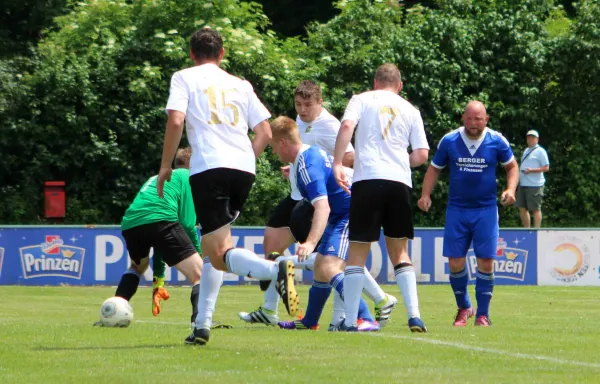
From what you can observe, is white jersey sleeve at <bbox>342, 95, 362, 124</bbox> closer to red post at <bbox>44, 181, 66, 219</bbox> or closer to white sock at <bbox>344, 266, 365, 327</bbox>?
white sock at <bbox>344, 266, 365, 327</bbox>

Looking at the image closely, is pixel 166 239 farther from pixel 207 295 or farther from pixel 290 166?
pixel 207 295

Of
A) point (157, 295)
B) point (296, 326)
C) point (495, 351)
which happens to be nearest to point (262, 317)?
point (296, 326)

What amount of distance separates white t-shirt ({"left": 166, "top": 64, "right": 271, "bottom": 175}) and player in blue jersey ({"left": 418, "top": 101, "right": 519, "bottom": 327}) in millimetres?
3224

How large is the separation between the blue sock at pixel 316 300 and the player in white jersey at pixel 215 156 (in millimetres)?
1822

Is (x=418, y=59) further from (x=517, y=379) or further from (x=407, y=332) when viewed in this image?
(x=517, y=379)

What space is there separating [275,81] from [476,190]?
13.4 metres

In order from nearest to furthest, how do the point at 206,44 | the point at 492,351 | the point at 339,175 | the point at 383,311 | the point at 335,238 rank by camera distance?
the point at 492,351 < the point at 206,44 < the point at 339,175 < the point at 335,238 < the point at 383,311

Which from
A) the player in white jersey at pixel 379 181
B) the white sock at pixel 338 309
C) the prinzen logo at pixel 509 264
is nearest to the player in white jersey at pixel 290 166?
the white sock at pixel 338 309

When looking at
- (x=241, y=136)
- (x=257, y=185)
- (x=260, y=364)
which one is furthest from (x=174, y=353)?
(x=257, y=185)

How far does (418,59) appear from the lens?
79.2ft

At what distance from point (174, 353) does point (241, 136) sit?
54.6 inches

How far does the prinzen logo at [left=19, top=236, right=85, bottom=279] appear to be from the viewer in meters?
18.0

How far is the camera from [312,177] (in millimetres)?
8266

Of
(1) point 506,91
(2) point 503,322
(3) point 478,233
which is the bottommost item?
(2) point 503,322
